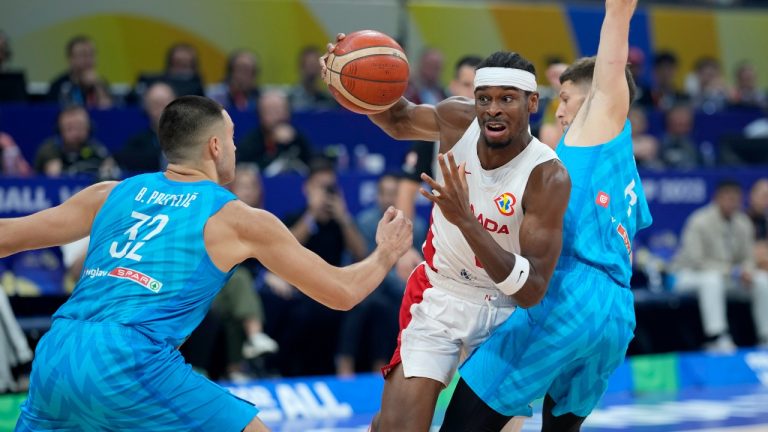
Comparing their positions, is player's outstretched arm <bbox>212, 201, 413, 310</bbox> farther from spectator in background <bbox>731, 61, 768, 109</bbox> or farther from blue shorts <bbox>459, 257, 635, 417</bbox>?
spectator in background <bbox>731, 61, 768, 109</bbox>

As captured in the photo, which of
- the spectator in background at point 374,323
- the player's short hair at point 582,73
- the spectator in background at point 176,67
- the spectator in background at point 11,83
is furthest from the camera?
the spectator in background at point 176,67

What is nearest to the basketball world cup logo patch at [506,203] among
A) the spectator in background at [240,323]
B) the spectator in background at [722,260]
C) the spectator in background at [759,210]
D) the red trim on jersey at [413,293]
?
the red trim on jersey at [413,293]

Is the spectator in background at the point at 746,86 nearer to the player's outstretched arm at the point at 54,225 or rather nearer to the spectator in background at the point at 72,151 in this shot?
the spectator in background at the point at 72,151

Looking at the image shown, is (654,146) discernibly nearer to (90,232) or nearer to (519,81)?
(519,81)

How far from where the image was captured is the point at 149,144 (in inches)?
401

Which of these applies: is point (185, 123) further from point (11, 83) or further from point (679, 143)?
point (679, 143)

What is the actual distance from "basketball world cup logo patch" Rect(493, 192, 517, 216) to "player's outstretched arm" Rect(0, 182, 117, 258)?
1.58 m

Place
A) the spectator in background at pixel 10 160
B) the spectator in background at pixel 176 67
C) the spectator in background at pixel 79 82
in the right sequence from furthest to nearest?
the spectator in background at pixel 176 67
the spectator in background at pixel 79 82
the spectator in background at pixel 10 160

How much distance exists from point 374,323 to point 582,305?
5049 millimetres

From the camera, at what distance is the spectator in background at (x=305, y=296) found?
31.9 feet

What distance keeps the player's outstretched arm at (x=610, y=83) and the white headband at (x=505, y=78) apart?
0.32 meters

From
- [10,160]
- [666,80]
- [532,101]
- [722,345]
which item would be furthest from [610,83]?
[666,80]

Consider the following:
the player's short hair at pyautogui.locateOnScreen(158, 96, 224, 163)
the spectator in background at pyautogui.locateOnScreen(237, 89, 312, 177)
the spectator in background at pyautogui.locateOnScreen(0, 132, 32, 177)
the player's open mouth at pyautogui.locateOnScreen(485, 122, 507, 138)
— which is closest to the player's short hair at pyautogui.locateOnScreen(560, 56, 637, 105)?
the player's open mouth at pyautogui.locateOnScreen(485, 122, 507, 138)

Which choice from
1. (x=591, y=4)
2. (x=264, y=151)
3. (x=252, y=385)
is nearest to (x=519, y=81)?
(x=252, y=385)
